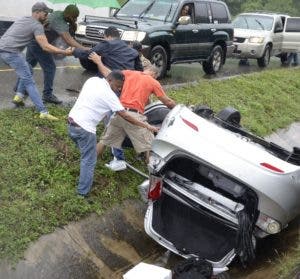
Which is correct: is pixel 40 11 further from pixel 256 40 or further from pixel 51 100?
pixel 256 40

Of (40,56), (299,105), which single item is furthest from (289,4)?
(40,56)

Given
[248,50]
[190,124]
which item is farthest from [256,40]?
[190,124]

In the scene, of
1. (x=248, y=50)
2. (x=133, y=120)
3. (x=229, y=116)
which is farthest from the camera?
(x=248, y=50)

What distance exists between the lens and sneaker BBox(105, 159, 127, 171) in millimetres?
7090

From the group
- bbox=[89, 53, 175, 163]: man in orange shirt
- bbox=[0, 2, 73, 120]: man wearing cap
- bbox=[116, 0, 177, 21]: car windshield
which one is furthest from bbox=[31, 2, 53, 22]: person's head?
bbox=[116, 0, 177, 21]: car windshield

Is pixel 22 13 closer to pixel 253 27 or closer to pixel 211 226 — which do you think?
pixel 253 27

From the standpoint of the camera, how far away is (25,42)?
7.43 metres

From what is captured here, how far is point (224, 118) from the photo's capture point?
22.9 feet

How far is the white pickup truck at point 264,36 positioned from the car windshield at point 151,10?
5.19m

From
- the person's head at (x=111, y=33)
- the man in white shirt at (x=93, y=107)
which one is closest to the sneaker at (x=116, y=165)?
the man in white shirt at (x=93, y=107)

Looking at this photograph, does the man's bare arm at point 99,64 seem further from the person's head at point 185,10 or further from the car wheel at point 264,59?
the car wheel at point 264,59

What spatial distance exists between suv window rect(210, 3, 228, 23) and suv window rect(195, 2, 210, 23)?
43 cm

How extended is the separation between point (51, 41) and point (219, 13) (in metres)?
7.50

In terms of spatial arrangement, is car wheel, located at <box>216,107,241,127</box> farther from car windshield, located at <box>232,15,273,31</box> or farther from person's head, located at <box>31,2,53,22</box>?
car windshield, located at <box>232,15,273,31</box>
